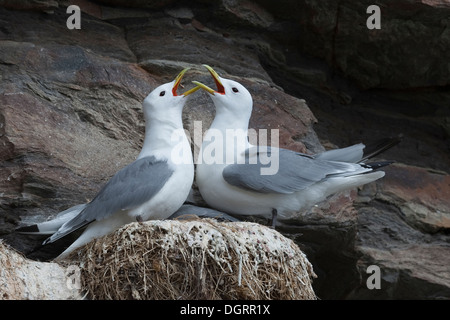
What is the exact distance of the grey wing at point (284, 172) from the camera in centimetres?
309

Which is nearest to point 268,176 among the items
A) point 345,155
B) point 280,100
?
point 345,155

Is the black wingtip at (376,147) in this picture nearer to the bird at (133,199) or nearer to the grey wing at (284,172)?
the grey wing at (284,172)

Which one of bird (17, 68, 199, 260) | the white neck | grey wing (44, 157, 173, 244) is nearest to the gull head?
the white neck

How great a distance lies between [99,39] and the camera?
3.86 m

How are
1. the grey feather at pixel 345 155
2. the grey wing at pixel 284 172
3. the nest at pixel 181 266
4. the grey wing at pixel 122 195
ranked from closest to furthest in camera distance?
1. the nest at pixel 181 266
2. the grey wing at pixel 122 195
3. the grey wing at pixel 284 172
4. the grey feather at pixel 345 155

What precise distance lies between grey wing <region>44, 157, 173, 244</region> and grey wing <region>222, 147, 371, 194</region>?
0.29 meters

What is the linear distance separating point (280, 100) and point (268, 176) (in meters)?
0.88

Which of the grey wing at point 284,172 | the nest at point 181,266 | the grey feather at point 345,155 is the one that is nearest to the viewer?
the nest at point 181,266

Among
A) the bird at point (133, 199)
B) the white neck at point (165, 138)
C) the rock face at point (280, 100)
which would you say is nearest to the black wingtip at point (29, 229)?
the bird at point (133, 199)

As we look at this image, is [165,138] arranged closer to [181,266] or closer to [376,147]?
[181,266]

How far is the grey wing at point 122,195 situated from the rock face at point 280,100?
300 mm

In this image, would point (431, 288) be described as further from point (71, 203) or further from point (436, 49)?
point (71, 203)

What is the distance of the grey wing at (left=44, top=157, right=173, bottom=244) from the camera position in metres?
2.89

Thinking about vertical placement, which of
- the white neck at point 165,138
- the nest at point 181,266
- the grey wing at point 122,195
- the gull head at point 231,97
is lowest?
the nest at point 181,266
